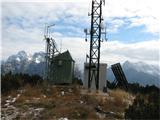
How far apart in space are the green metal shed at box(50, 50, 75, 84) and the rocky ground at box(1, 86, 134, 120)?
7060mm

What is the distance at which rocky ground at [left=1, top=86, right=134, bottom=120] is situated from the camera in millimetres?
20891

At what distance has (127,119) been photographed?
63.7 feet

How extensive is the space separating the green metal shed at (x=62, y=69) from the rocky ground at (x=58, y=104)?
706cm

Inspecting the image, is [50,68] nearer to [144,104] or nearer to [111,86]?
[111,86]

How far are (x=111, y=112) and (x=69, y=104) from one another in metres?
2.29

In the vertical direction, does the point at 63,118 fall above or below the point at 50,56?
below

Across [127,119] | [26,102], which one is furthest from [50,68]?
[127,119]

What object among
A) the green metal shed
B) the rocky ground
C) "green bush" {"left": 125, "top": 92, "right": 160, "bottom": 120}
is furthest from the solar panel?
"green bush" {"left": 125, "top": 92, "right": 160, "bottom": 120}

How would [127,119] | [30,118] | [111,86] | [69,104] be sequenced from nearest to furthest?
[127,119] → [30,118] → [69,104] → [111,86]

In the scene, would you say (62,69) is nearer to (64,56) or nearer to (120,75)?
(64,56)

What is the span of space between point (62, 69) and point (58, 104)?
1395 cm

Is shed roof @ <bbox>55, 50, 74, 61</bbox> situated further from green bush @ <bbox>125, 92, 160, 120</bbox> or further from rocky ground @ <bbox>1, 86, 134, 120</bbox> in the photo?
green bush @ <bbox>125, 92, 160, 120</bbox>

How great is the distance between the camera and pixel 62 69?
3691 centimetres

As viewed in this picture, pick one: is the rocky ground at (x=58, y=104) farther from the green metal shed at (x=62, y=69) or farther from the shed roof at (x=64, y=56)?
the shed roof at (x=64, y=56)
